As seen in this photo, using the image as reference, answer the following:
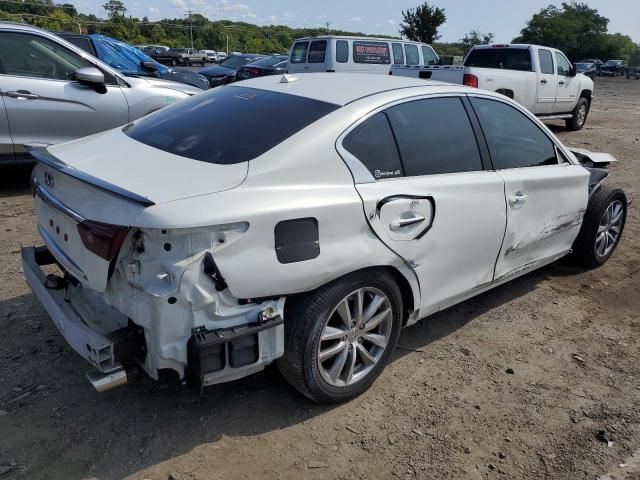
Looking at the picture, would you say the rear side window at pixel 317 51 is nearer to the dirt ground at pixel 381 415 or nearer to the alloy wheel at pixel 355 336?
the dirt ground at pixel 381 415

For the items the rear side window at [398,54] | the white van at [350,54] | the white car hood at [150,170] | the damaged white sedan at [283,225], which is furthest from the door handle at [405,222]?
the rear side window at [398,54]

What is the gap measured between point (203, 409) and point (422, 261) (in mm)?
1411

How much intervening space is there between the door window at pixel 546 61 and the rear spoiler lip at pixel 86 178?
11.8 m

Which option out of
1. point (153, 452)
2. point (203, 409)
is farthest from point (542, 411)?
point (153, 452)

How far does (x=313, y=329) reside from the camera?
269cm

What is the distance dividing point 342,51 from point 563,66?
A: 542 centimetres

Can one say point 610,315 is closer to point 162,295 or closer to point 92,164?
point 162,295

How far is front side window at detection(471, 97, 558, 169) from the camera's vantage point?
146 inches

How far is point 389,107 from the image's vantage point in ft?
10.3

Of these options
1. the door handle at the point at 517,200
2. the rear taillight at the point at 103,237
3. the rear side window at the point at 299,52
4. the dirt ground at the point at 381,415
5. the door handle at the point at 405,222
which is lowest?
the dirt ground at the point at 381,415

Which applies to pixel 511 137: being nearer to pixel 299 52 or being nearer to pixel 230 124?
pixel 230 124

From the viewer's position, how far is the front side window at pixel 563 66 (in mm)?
13126

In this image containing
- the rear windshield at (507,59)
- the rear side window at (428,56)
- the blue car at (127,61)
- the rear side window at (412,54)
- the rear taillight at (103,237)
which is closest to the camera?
the rear taillight at (103,237)

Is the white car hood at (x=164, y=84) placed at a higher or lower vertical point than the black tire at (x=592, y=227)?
higher
